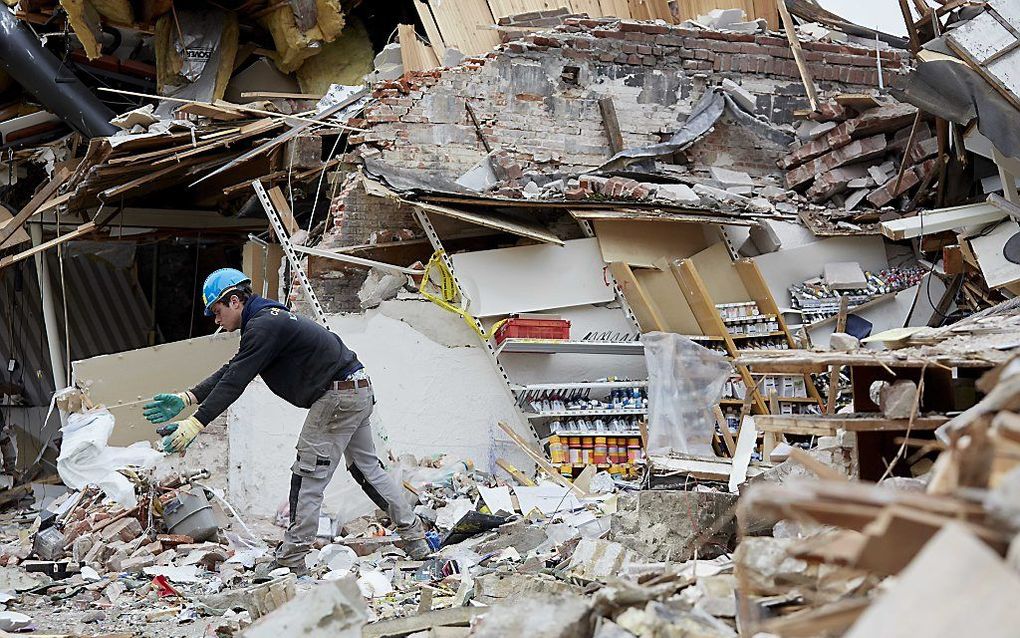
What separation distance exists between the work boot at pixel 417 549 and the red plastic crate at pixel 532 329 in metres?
2.38

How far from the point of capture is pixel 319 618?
10.1ft

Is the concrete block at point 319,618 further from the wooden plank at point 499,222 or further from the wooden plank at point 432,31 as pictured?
the wooden plank at point 432,31

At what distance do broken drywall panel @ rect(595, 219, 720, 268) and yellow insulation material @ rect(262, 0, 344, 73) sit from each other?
3.99 metres

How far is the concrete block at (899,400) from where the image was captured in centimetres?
438

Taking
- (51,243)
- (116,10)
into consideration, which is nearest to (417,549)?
(51,243)

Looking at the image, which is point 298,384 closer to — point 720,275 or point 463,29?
point 720,275

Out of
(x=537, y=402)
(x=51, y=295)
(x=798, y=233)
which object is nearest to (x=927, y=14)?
(x=798, y=233)

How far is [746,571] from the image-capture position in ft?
9.73

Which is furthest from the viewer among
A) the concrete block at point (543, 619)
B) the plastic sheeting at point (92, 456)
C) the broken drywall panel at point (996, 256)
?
the broken drywall panel at point (996, 256)

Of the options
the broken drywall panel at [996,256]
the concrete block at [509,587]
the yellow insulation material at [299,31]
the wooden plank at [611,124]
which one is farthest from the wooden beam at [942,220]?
the yellow insulation material at [299,31]

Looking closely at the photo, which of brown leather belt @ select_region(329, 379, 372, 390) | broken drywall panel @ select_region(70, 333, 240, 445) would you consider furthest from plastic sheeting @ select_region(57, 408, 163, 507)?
brown leather belt @ select_region(329, 379, 372, 390)

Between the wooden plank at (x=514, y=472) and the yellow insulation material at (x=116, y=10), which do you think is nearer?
the wooden plank at (x=514, y=472)

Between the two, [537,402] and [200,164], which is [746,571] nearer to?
[537,402]

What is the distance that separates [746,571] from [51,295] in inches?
393
